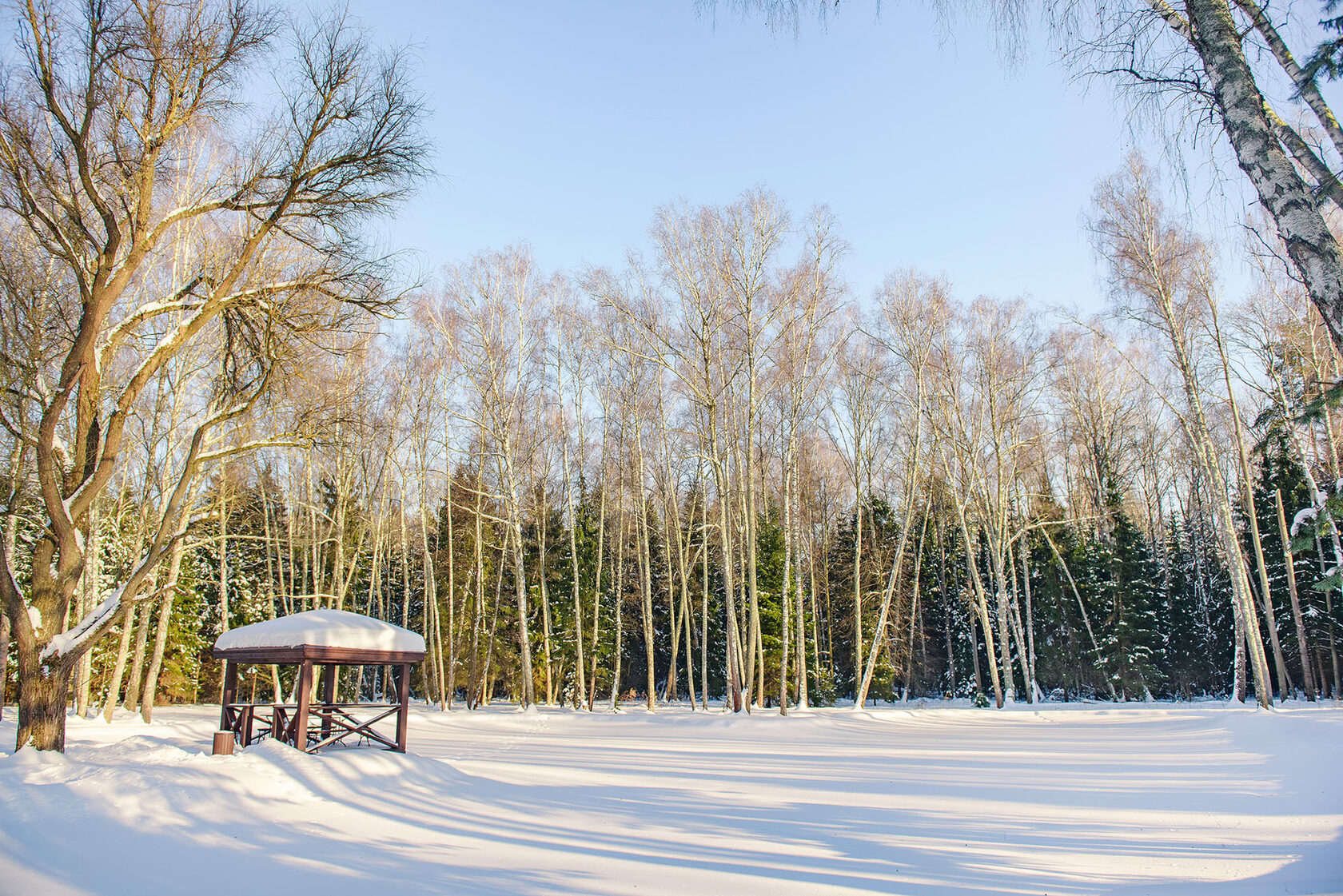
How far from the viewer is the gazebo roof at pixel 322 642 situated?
9.68 meters

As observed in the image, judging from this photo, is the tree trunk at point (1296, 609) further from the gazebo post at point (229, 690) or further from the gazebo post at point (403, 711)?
the gazebo post at point (229, 690)

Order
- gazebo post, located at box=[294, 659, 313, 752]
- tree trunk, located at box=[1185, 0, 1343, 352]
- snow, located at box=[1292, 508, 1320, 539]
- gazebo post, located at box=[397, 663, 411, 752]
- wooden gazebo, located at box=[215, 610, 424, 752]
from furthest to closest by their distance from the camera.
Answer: gazebo post, located at box=[397, 663, 411, 752], wooden gazebo, located at box=[215, 610, 424, 752], gazebo post, located at box=[294, 659, 313, 752], snow, located at box=[1292, 508, 1320, 539], tree trunk, located at box=[1185, 0, 1343, 352]

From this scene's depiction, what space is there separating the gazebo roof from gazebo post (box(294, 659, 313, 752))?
0.48 ft

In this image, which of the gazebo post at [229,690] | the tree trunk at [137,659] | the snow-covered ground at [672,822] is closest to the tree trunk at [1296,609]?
the snow-covered ground at [672,822]

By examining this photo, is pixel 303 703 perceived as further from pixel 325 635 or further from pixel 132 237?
pixel 132 237

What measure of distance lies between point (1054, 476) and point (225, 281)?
30344 mm

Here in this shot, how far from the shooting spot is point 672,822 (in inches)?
246

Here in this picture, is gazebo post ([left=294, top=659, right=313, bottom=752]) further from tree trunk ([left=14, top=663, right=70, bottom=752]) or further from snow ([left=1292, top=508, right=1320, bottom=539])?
snow ([left=1292, top=508, right=1320, bottom=539])

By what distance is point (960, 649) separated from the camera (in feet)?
101

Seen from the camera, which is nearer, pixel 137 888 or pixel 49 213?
pixel 137 888

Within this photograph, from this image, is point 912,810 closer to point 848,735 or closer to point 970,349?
point 848,735

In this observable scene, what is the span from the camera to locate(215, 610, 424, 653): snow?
971 cm

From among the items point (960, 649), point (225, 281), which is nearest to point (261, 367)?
point (225, 281)

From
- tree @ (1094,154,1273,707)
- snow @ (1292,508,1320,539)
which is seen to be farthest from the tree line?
snow @ (1292,508,1320,539)
